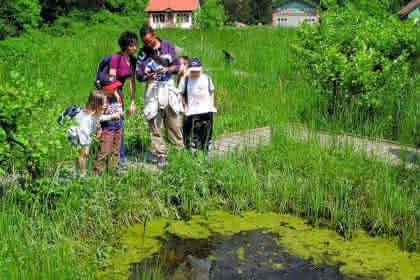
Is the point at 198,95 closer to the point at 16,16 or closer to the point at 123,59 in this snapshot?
the point at 123,59

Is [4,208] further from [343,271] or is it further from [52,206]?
[343,271]

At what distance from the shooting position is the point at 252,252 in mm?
5027

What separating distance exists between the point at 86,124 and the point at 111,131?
0.98ft

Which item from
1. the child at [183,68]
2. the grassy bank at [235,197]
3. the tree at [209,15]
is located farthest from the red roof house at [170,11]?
the grassy bank at [235,197]

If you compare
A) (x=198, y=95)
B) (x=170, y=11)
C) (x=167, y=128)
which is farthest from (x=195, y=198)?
(x=170, y=11)

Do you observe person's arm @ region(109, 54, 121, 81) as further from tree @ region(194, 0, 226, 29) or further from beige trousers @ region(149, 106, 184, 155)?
tree @ region(194, 0, 226, 29)

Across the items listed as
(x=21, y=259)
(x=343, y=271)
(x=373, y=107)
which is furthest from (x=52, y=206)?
(x=373, y=107)

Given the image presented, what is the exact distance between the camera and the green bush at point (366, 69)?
809 cm

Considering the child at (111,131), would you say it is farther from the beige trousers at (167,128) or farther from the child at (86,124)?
the beige trousers at (167,128)

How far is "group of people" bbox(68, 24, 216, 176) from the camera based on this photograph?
233 inches

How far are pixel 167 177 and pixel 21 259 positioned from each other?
7.03 feet

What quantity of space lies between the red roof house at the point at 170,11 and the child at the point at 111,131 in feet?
214

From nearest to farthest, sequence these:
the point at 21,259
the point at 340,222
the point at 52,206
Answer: the point at 21,259
the point at 52,206
the point at 340,222

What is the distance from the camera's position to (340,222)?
5508 millimetres
